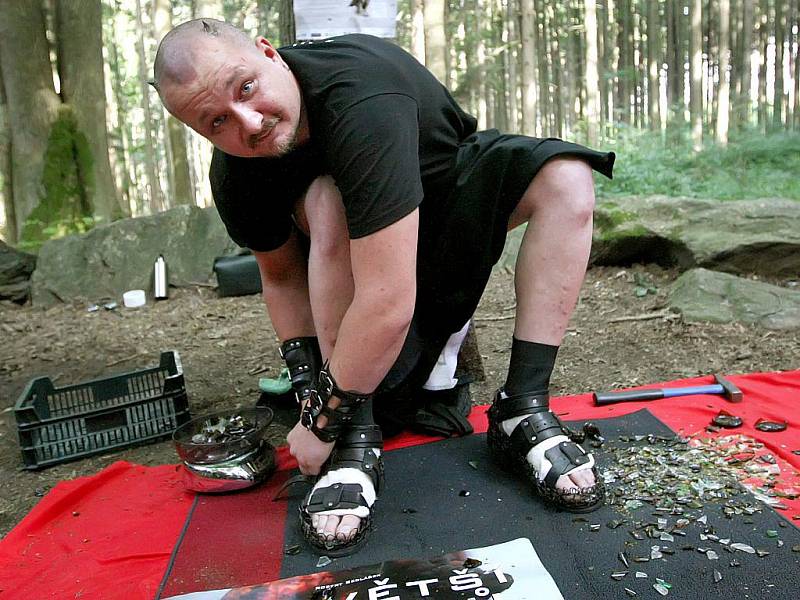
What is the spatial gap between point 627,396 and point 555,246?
0.73m

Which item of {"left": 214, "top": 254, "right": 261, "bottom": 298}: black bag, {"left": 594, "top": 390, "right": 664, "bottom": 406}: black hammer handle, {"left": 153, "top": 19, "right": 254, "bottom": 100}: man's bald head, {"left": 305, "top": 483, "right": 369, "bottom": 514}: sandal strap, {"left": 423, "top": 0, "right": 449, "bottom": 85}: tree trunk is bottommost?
{"left": 305, "top": 483, "right": 369, "bottom": 514}: sandal strap

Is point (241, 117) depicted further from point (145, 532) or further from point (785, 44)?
point (785, 44)

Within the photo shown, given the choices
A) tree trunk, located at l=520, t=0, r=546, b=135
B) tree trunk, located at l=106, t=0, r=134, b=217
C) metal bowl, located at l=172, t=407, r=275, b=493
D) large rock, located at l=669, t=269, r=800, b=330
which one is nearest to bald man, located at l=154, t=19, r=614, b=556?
metal bowl, located at l=172, t=407, r=275, b=493

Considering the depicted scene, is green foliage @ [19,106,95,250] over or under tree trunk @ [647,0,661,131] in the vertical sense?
under

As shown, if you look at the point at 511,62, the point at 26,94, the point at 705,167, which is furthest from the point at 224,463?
the point at 511,62

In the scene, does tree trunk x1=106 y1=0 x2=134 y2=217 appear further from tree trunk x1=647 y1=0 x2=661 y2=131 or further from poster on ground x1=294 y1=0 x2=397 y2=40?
tree trunk x1=647 y1=0 x2=661 y2=131

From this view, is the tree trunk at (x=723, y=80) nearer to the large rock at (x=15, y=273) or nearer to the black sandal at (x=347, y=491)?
the large rock at (x=15, y=273)

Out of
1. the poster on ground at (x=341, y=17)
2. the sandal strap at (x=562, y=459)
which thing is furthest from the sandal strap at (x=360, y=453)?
the poster on ground at (x=341, y=17)

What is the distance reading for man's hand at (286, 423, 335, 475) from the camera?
1.53 meters

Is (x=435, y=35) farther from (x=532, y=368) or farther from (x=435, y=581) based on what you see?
(x=435, y=581)

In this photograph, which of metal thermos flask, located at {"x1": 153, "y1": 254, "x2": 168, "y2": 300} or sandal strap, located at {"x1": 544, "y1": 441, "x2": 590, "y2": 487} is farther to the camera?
metal thermos flask, located at {"x1": 153, "y1": 254, "x2": 168, "y2": 300}

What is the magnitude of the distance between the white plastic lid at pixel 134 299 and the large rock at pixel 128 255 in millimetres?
171

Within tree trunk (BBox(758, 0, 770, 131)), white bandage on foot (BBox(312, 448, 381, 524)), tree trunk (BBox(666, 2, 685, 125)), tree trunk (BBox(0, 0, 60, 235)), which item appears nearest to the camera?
white bandage on foot (BBox(312, 448, 381, 524))

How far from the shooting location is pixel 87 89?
6.38 meters
